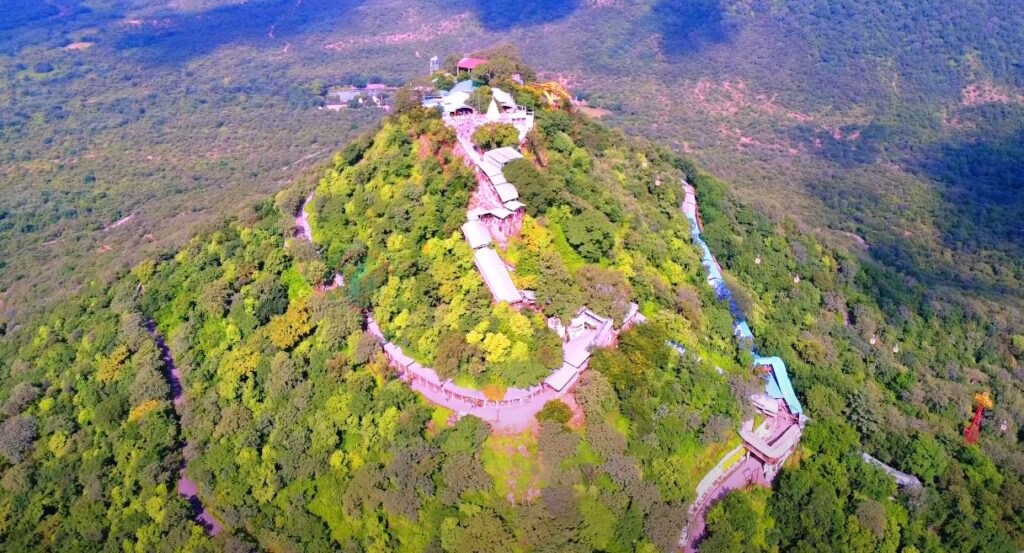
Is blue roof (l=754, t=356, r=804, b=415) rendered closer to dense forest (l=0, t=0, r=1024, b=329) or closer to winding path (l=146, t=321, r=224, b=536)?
dense forest (l=0, t=0, r=1024, b=329)

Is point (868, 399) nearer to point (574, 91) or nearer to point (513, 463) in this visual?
point (513, 463)

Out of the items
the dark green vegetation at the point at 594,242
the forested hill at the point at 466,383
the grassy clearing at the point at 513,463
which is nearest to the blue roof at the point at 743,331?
the forested hill at the point at 466,383

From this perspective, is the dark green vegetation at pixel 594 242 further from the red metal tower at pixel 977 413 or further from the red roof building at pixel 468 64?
the red roof building at pixel 468 64

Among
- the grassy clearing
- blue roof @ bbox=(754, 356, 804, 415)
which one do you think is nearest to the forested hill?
the grassy clearing

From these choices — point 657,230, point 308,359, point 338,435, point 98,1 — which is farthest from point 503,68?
point 98,1

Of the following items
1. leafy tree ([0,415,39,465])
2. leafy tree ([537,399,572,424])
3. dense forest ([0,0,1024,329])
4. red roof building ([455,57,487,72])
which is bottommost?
dense forest ([0,0,1024,329])

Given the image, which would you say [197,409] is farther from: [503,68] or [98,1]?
[98,1]
